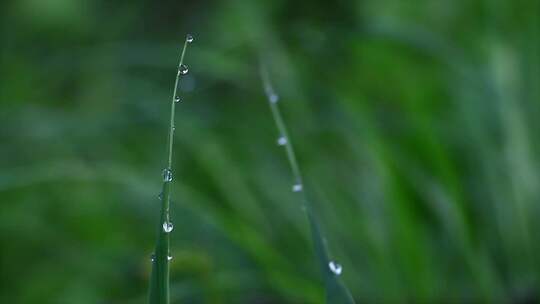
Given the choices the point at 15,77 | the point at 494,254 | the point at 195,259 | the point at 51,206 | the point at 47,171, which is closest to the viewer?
the point at 195,259

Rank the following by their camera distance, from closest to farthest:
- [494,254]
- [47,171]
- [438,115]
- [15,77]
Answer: [494,254]
[47,171]
[438,115]
[15,77]

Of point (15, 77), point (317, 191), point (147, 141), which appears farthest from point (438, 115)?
point (15, 77)

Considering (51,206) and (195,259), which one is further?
(51,206)

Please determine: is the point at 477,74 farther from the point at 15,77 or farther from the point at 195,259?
the point at 15,77

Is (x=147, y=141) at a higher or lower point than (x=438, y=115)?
higher

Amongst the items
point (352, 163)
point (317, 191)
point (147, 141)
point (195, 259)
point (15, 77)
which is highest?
point (15, 77)

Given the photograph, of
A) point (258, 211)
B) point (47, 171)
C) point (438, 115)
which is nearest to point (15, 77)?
point (47, 171)

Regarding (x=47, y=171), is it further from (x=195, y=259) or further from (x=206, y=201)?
(x=195, y=259)
